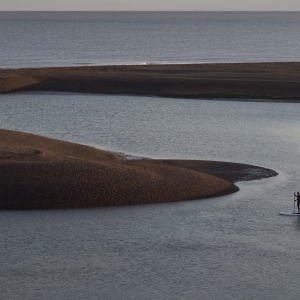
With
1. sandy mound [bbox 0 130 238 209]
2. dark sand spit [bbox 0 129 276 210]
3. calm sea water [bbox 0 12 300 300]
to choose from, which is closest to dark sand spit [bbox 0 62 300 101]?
calm sea water [bbox 0 12 300 300]

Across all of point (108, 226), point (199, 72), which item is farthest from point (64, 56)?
point (108, 226)

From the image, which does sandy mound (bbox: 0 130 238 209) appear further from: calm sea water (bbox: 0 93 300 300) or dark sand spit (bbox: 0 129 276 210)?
calm sea water (bbox: 0 93 300 300)

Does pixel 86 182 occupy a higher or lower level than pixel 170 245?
higher

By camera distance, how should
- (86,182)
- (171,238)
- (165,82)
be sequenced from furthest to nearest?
(165,82) < (86,182) < (171,238)

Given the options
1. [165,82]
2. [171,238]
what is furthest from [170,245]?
[165,82]

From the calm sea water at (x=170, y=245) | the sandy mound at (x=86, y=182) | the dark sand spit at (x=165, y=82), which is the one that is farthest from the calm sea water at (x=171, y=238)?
the dark sand spit at (x=165, y=82)

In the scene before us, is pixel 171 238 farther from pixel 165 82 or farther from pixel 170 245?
pixel 165 82

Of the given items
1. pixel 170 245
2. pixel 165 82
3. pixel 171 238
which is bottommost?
pixel 170 245
